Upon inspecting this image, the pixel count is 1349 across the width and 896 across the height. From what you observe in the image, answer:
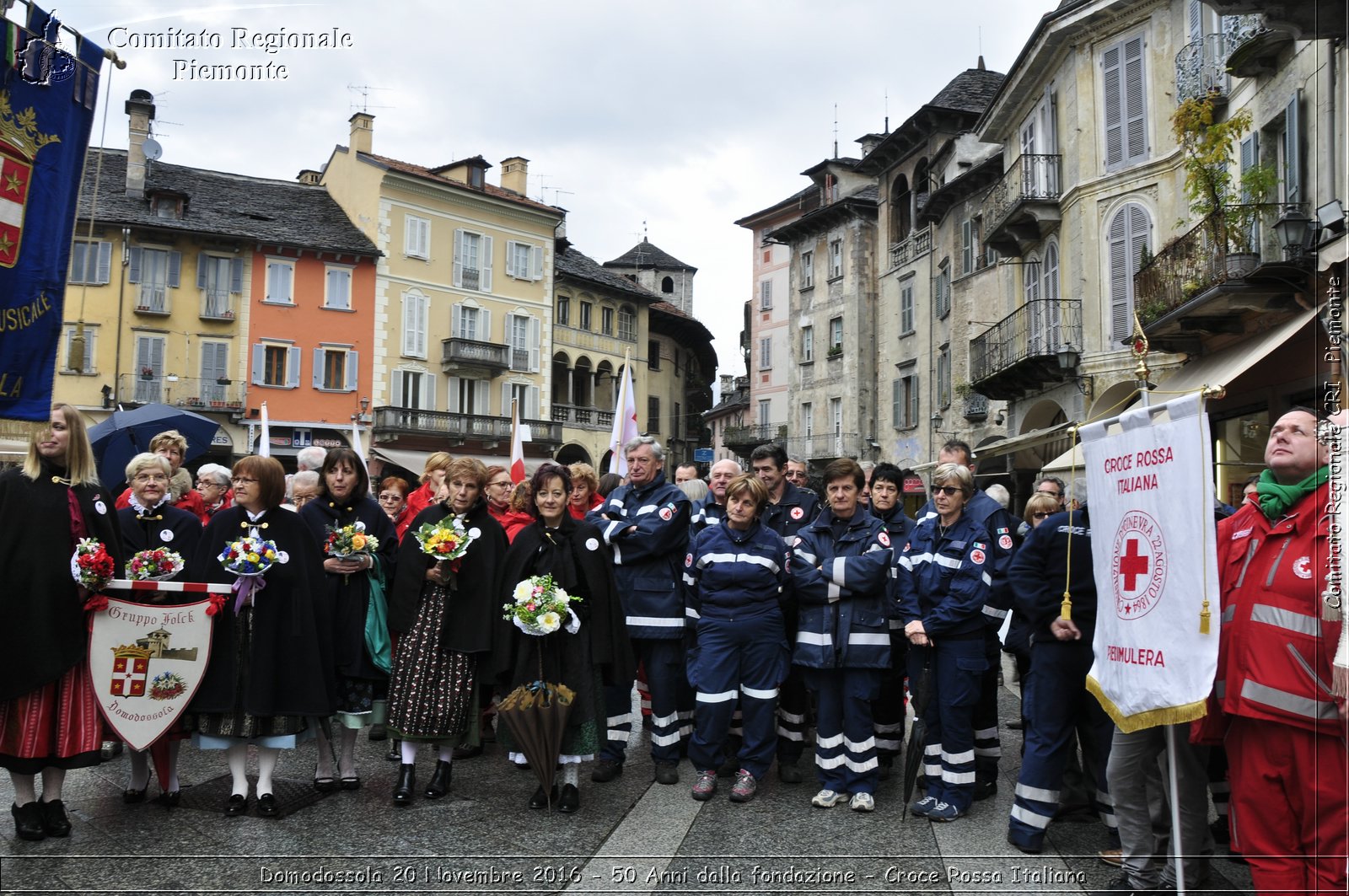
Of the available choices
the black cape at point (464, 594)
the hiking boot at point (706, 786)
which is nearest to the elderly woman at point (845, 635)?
the hiking boot at point (706, 786)

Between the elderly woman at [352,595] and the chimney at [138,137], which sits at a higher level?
the chimney at [138,137]

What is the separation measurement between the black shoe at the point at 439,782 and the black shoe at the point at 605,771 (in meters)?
1.01

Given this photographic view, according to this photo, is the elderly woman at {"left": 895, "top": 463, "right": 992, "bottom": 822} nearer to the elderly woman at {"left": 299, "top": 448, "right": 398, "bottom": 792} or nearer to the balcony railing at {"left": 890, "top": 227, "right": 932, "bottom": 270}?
the elderly woman at {"left": 299, "top": 448, "right": 398, "bottom": 792}

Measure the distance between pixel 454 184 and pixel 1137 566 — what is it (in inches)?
1629

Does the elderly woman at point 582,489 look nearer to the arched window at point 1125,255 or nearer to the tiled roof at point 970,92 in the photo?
the arched window at point 1125,255

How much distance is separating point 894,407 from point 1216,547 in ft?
111

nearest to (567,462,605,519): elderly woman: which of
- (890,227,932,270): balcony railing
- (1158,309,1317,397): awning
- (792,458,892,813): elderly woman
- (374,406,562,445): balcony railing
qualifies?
(792,458,892,813): elderly woman

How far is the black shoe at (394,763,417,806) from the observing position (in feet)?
20.2

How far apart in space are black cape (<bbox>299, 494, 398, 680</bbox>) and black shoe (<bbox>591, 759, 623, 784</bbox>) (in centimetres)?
→ 153

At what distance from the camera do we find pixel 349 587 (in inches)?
261

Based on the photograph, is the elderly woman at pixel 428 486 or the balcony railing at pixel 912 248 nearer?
the elderly woman at pixel 428 486

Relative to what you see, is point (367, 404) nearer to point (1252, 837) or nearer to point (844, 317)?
point (844, 317)

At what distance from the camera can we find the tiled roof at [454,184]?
41.2 m

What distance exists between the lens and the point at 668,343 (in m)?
58.8
